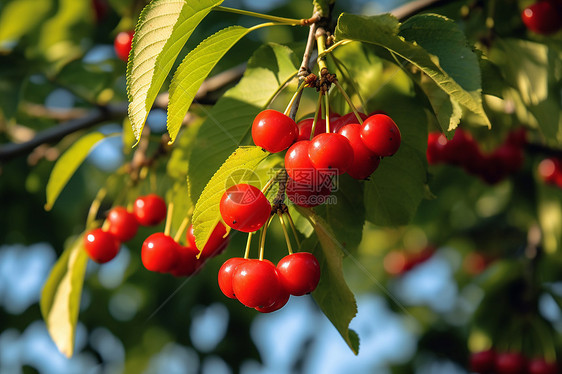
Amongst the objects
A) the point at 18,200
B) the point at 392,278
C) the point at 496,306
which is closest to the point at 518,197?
the point at 496,306

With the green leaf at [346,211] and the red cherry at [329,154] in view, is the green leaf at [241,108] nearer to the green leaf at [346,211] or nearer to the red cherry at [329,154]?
the green leaf at [346,211]

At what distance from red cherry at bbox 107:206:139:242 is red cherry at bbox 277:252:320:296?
1.21m

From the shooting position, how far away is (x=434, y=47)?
150 centimetres

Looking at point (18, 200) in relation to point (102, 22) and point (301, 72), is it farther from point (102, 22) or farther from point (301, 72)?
point (301, 72)

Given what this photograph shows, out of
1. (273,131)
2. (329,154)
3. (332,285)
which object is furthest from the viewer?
(332,285)

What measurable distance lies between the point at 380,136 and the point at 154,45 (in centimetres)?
67

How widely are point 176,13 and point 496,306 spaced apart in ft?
10.8

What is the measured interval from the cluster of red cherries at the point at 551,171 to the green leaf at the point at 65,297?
10.3 ft

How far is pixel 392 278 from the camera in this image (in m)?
6.66

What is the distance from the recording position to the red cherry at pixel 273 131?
142cm

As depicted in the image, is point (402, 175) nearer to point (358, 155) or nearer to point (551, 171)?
point (358, 155)

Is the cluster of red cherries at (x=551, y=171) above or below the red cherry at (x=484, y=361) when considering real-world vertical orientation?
above

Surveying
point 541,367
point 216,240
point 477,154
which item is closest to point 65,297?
point 216,240

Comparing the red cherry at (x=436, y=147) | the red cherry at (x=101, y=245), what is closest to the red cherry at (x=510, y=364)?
the red cherry at (x=436, y=147)
